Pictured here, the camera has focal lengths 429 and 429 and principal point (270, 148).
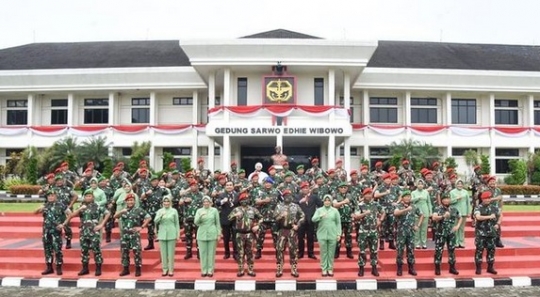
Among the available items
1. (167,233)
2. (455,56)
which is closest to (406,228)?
(167,233)

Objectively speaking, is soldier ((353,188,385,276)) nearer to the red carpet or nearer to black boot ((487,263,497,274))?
the red carpet

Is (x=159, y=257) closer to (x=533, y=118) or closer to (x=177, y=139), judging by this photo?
(x=177, y=139)

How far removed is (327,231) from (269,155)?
16040 millimetres

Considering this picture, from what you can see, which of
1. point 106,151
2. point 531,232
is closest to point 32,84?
point 106,151

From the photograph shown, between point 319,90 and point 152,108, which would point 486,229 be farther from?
point 152,108

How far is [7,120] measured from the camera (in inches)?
1072

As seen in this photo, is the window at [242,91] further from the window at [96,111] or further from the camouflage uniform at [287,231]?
the camouflage uniform at [287,231]

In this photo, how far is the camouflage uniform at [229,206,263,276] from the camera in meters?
8.26

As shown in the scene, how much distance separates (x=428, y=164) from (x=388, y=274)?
1517 centimetres

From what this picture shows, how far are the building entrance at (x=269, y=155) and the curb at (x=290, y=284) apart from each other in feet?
52.1

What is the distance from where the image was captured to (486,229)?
8422 mm

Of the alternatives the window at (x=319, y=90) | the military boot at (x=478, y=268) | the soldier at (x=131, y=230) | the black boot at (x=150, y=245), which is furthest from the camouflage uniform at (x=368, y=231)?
the window at (x=319, y=90)

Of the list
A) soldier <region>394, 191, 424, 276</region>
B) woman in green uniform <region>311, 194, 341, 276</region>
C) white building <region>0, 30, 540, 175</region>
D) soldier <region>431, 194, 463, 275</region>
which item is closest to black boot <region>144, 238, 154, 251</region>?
woman in green uniform <region>311, 194, 341, 276</region>

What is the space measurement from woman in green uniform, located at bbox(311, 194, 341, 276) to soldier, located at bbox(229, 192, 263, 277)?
1175 millimetres
